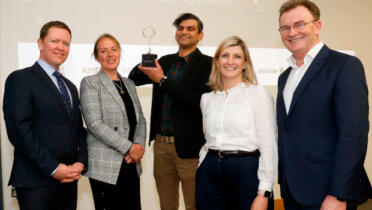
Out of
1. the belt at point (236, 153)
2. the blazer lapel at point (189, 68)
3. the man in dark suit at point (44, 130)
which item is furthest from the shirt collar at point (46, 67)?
the belt at point (236, 153)

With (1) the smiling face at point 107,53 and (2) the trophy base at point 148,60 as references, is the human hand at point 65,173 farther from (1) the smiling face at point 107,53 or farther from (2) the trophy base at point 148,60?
(2) the trophy base at point 148,60

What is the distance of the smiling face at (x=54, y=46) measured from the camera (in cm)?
181

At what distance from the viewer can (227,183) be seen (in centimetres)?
161

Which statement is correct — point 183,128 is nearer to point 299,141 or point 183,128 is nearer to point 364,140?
point 299,141

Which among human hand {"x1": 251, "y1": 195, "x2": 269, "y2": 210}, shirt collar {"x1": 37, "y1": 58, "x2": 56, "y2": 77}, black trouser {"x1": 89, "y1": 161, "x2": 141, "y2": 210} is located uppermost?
shirt collar {"x1": 37, "y1": 58, "x2": 56, "y2": 77}

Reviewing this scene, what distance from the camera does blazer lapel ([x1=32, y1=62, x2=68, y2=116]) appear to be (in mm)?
1753

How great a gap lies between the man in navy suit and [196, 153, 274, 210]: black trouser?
18 cm

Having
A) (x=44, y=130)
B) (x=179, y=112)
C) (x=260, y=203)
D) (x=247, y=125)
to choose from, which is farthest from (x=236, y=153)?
(x=44, y=130)

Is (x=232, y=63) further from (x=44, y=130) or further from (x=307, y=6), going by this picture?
(x=44, y=130)

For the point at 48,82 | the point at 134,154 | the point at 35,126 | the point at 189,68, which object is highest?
the point at 189,68

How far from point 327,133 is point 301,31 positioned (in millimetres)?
540

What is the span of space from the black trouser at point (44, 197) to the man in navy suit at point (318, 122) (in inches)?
52.3

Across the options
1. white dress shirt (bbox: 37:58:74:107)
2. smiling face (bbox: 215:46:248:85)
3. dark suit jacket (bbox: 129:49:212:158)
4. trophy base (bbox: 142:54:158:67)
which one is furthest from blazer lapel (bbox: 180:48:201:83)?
white dress shirt (bbox: 37:58:74:107)

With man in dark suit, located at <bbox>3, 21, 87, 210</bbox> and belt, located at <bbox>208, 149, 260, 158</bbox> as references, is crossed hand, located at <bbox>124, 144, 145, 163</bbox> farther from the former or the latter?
belt, located at <bbox>208, 149, 260, 158</bbox>
